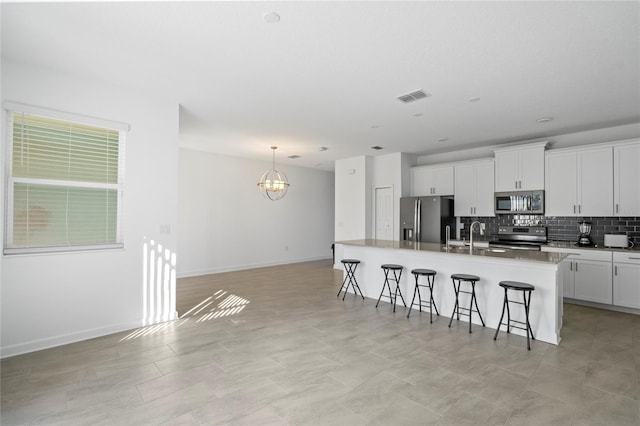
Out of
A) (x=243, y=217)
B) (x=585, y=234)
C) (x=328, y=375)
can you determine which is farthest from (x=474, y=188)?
(x=243, y=217)

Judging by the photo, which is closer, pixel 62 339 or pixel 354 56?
pixel 354 56

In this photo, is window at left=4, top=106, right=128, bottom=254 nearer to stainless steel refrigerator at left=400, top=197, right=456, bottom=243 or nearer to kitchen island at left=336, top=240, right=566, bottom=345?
kitchen island at left=336, top=240, right=566, bottom=345

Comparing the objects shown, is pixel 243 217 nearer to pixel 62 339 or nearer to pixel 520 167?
pixel 62 339

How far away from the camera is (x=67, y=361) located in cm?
300

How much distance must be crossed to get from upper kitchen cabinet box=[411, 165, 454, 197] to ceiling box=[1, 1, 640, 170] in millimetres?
2095

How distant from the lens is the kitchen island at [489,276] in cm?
353

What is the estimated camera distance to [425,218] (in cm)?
688

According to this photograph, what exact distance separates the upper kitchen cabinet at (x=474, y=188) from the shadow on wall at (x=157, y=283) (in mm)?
5753

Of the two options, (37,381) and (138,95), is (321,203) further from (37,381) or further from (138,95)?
(37,381)

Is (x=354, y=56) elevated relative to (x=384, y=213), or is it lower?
elevated

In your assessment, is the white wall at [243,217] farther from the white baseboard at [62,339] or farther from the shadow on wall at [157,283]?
the white baseboard at [62,339]

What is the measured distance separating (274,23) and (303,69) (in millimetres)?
803

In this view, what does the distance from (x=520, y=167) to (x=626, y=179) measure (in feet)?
4.85

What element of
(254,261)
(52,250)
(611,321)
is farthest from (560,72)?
(254,261)
